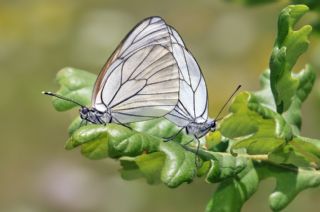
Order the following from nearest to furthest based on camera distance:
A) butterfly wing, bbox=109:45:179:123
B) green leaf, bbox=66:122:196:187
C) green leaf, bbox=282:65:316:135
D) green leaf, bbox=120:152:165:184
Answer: green leaf, bbox=66:122:196:187
green leaf, bbox=120:152:165:184
green leaf, bbox=282:65:316:135
butterfly wing, bbox=109:45:179:123

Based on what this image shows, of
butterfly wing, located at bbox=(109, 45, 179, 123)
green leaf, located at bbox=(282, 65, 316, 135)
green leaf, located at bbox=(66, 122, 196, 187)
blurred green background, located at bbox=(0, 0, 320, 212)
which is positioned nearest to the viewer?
green leaf, located at bbox=(66, 122, 196, 187)

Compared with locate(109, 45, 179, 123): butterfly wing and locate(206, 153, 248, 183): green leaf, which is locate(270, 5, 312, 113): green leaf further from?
locate(109, 45, 179, 123): butterfly wing

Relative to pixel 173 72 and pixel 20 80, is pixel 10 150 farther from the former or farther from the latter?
pixel 173 72

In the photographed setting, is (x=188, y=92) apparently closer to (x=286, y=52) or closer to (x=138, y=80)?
(x=138, y=80)

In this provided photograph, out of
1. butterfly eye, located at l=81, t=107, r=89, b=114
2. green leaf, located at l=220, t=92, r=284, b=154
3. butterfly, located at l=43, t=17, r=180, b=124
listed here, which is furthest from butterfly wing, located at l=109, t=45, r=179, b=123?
green leaf, located at l=220, t=92, r=284, b=154

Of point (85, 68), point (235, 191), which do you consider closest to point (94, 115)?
point (235, 191)

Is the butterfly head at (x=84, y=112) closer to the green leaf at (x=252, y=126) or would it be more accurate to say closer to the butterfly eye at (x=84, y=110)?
the butterfly eye at (x=84, y=110)

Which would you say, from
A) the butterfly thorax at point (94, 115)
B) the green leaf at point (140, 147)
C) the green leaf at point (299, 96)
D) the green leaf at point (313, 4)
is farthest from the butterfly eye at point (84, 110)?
the green leaf at point (313, 4)
